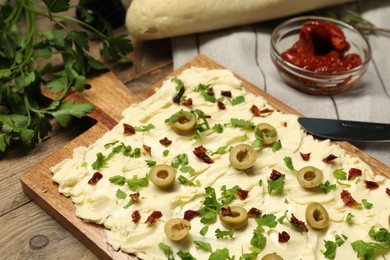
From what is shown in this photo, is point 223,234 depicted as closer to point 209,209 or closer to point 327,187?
point 209,209

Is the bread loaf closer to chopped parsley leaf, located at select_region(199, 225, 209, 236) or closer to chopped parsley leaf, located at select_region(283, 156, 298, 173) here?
chopped parsley leaf, located at select_region(283, 156, 298, 173)

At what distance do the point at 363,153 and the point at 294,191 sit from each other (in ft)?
1.68

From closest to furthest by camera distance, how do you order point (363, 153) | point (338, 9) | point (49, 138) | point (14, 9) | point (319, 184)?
point (319, 184) → point (363, 153) → point (49, 138) → point (14, 9) → point (338, 9)

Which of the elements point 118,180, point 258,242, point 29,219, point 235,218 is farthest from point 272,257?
point 29,219

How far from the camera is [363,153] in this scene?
280cm

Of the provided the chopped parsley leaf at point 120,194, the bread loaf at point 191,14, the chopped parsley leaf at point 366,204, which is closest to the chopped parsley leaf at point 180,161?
the chopped parsley leaf at point 120,194

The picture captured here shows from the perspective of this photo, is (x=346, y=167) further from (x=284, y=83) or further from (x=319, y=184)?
(x=284, y=83)

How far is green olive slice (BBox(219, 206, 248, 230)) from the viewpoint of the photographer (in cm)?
231

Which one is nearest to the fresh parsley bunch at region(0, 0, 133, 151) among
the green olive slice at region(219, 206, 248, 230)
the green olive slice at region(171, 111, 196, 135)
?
the green olive slice at region(171, 111, 196, 135)

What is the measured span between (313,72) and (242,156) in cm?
84

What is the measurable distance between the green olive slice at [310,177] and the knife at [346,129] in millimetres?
334

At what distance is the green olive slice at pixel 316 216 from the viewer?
7.68 ft

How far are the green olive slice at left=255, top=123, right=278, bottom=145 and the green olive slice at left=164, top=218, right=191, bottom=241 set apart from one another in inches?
23.5

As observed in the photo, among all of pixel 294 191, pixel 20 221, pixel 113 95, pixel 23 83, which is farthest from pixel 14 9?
pixel 294 191
